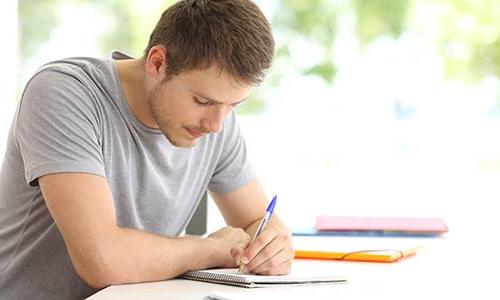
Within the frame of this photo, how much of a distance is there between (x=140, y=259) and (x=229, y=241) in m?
0.24

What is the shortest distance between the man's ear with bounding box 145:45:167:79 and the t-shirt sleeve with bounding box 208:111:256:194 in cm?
32

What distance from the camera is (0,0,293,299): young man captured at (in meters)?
1.87

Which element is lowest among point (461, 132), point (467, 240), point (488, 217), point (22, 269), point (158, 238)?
point (22, 269)

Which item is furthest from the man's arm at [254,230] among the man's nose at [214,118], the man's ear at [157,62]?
the man's ear at [157,62]

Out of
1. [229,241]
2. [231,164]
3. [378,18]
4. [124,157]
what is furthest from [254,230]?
[378,18]

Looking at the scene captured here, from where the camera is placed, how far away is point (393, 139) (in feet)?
12.4

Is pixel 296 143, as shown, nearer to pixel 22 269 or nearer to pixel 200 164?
pixel 200 164

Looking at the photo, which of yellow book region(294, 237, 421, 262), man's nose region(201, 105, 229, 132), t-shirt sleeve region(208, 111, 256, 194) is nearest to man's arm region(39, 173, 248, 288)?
man's nose region(201, 105, 229, 132)

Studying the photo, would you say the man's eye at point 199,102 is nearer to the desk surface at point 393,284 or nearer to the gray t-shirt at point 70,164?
the gray t-shirt at point 70,164

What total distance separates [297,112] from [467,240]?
1024 mm

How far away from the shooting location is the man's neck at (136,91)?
2088 millimetres

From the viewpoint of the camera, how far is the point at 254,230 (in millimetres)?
2326

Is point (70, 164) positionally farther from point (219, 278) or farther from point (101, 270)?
point (219, 278)

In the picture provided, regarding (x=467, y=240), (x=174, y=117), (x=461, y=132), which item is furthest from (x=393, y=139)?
(x=174, y=117)
